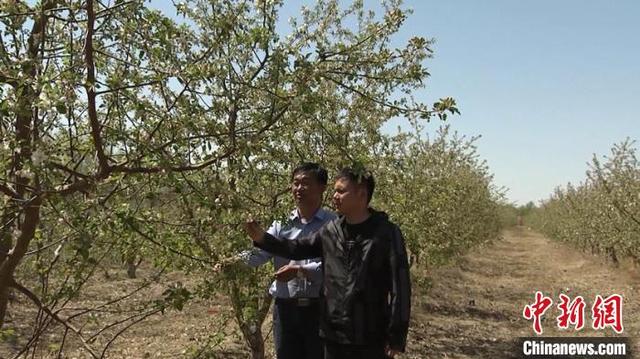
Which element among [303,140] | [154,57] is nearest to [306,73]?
[154,57]

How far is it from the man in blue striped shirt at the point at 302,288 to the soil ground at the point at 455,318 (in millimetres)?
740

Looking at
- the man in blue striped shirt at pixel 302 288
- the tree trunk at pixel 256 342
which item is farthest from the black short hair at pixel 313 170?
the tree trunk at pixel 256 342

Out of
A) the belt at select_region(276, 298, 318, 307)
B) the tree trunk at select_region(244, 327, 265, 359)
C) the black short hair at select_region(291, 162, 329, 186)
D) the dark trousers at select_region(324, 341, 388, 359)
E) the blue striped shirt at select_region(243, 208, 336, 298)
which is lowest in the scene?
the tree trunk at select_region(244, 327, 265, 359)

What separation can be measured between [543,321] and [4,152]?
11.2m

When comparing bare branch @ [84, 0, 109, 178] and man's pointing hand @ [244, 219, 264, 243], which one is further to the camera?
man's pointing hand @ [244, 219, 264, 243]

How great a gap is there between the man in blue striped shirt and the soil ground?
2.43 feet

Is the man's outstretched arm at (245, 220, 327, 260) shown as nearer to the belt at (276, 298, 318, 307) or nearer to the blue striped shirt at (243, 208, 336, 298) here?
the blue striped shirt at (243, 208, 336, 298)

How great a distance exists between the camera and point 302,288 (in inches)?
167

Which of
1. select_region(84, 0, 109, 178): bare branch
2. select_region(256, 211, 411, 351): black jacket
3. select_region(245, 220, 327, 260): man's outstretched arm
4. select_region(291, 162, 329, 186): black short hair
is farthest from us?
select_region(291, 162, 329, 186): black short hair

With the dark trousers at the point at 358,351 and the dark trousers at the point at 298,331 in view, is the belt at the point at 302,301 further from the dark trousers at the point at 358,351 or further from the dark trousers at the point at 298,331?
the dark trousers at the point at 358,351

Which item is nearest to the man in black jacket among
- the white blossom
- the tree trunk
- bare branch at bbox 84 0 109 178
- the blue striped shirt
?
the blue striped shirt

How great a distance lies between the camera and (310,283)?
4234 mm

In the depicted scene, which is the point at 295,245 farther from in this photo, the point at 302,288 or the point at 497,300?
the point at 497,300

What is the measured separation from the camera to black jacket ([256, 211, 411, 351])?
3455 millimetres
